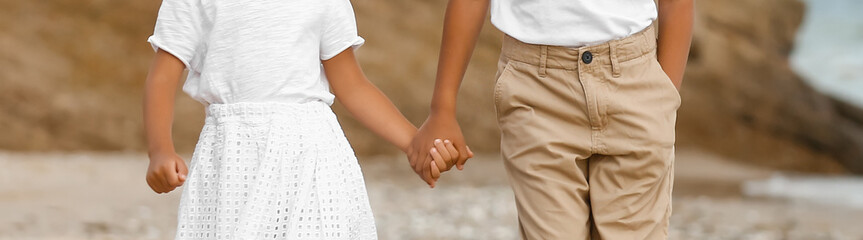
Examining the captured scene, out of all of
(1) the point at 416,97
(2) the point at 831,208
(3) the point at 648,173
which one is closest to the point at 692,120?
(1) the point at 416,97

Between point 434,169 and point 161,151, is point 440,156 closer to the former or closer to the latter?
point 434,169

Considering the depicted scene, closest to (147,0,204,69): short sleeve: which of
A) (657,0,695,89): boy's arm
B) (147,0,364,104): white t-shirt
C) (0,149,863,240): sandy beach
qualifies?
(147,0,364,104): white t-shirt

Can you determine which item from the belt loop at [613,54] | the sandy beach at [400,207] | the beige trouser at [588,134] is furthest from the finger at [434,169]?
the sandy beach at [400,207]

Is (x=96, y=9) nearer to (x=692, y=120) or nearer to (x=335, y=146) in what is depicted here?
(x=692, y=120)

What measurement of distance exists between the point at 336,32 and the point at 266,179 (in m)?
0.31

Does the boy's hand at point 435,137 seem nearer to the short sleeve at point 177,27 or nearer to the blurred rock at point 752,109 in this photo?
the short sleeve at point 177,27

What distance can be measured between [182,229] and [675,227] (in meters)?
4.32

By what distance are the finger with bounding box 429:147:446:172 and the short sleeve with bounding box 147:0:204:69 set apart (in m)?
0.51

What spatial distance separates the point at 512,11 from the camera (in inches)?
78.1

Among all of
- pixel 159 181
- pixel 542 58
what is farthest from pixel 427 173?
pixel 159 181

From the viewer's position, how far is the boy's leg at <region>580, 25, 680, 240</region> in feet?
6.34

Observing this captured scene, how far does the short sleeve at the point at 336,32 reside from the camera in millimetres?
1855

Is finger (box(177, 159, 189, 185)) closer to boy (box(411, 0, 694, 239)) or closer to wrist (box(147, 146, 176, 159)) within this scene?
wrist (box(147, 146, 176, 159))

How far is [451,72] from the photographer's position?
2.04 m
